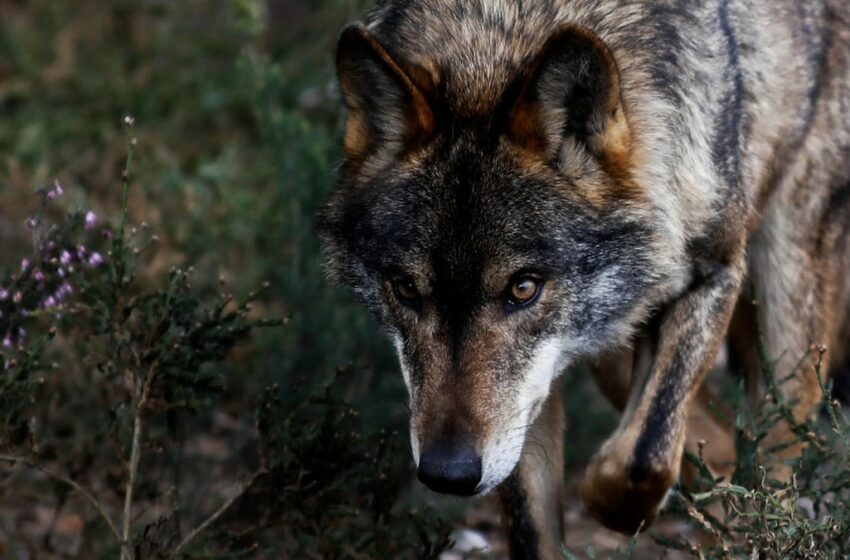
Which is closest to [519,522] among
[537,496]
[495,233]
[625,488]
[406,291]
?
[537,496]

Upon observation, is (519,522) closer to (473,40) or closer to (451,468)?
(451,468)

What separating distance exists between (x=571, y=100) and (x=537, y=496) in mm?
1419

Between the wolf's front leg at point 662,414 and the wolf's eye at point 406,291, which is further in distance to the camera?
the wolf's front leg at point 662,414

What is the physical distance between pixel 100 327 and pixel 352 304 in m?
2.07

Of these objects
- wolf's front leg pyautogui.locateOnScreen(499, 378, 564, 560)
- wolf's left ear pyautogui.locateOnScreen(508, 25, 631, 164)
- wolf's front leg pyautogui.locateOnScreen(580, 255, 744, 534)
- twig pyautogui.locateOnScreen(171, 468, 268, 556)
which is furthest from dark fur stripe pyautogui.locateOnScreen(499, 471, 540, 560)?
wolf's left ear pyautogui.locateOnScreen(508, 25, 631, 164)

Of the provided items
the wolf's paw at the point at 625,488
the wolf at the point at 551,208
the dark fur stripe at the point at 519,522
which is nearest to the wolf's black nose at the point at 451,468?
the wolf at the point at 551,208

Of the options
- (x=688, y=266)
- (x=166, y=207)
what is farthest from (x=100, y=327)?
(x=166, y=207)

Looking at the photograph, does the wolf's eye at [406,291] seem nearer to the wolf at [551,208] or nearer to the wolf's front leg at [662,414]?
the wolf at [551,208]

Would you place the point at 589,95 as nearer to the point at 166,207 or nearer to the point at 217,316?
the point at 217,316

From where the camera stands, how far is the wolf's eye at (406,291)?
13.2 feet

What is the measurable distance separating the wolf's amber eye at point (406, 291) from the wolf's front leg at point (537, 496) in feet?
2.33

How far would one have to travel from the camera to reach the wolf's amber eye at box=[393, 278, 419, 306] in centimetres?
403

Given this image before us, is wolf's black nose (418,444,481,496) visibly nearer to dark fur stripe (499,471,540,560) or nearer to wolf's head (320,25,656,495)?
wolf's head (320,25,656,495)

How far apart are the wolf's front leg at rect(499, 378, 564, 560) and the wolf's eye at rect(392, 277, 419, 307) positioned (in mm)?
709
